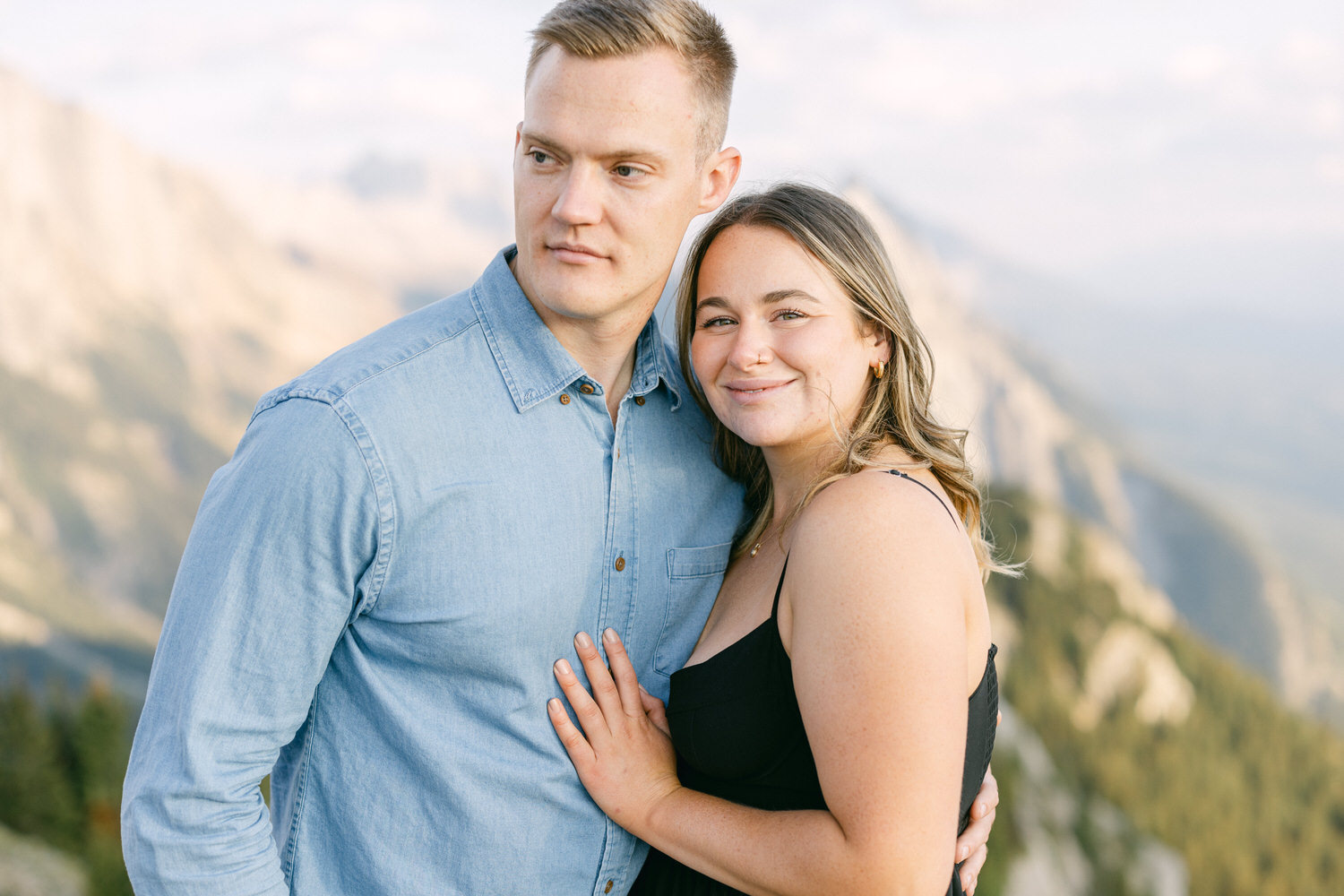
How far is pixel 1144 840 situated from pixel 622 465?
146ft

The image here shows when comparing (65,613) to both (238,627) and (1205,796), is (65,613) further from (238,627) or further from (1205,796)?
(238,627)

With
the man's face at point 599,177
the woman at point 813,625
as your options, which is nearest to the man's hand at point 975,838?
the woman at point 813,625

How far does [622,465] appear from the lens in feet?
12.6

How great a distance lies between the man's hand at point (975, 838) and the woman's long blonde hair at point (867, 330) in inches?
43.8

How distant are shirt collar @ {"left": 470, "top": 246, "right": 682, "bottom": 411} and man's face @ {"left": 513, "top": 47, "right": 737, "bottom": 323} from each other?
0.30ft

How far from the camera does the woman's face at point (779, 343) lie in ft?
13.0

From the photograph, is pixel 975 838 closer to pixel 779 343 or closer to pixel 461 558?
pixel 779 343

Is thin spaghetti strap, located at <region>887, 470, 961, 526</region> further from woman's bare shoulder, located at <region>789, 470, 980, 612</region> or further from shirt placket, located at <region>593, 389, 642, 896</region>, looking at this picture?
shirt placket, located at <region>593, 389, 642, 896</region>

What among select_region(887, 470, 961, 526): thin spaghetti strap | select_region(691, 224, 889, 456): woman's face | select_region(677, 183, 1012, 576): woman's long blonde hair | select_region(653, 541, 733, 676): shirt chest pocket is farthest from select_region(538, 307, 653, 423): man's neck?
select_region(887, 470, 961, 526): thin spaghetti strap

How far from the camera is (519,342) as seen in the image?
3.64 metres

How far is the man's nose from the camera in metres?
3.49

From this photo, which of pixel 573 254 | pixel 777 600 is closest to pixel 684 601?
pixel 777 600

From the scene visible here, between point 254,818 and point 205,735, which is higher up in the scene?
point 205,735

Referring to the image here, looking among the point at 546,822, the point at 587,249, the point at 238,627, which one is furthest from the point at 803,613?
the point at 238,627
